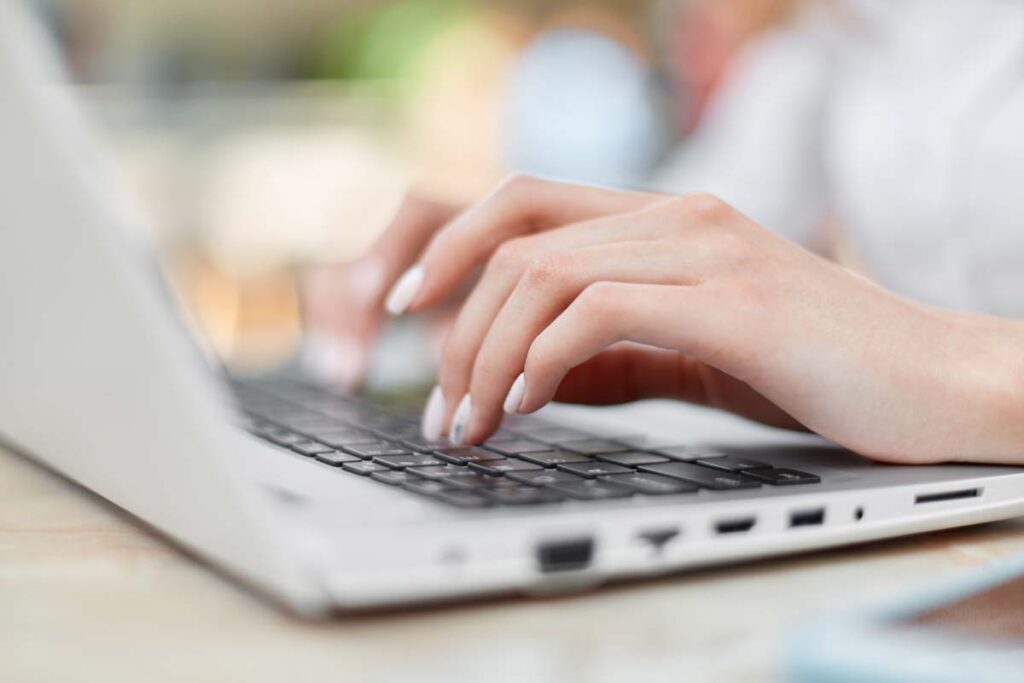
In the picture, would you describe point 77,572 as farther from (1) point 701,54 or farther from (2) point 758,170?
(1) point 701,54

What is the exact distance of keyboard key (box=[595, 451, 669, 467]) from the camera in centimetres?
43

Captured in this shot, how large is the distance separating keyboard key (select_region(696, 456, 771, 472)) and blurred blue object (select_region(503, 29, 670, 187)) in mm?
1939

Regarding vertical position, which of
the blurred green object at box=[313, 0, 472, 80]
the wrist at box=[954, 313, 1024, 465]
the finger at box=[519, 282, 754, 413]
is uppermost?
the blurred green object at box=[313, 0, 472, 80]

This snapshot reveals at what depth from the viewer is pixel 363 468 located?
41 centimetres

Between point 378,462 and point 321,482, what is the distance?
0.04 metres

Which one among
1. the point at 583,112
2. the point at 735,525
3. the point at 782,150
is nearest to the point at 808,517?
the point at 735,525

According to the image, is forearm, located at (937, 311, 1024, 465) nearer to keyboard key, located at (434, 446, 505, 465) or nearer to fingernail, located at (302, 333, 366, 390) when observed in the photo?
keyboard key, located at (434, 446, 505, 465)

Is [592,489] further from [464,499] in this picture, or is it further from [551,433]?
[551,433]

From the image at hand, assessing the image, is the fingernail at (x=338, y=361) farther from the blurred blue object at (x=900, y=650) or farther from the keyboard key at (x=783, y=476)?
the blurred blue object at (x=900, y=650)

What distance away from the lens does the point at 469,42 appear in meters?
2.28

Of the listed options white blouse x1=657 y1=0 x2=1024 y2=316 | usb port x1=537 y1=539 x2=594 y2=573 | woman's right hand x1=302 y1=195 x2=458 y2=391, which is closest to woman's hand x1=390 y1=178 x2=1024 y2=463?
usb port x1=537 y1=539 x2=594 y2=573

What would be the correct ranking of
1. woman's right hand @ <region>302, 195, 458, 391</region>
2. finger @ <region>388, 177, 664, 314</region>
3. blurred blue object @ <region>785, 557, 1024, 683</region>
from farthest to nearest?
woman's right hand @ <region>302, 195, 458, 391</region> < finger @ <region>388, 177, 664, 314</region> < blurred blue object @ <region>785, 557, 1024, 683</region>

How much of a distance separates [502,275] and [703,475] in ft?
0.41

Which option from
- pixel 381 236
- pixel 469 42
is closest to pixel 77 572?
pixel 381 236
